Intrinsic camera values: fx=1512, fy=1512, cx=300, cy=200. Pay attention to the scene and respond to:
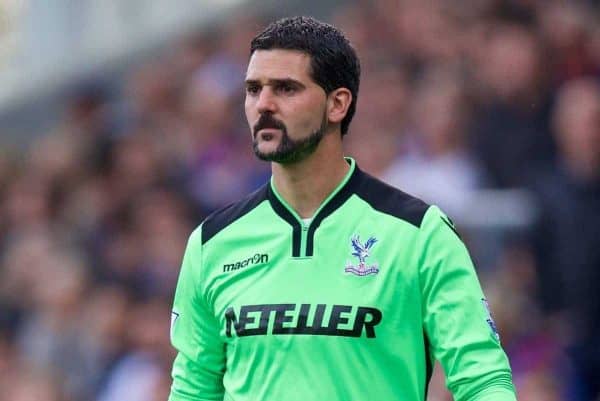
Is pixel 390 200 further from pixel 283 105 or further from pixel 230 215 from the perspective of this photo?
pixel 230 215

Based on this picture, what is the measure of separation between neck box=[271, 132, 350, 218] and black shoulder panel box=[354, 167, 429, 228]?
0.08 m

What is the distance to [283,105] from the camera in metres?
4.43

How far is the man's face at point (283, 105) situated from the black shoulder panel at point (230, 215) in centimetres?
25

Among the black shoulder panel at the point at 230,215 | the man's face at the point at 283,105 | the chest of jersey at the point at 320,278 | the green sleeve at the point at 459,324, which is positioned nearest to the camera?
the green sleeve at the point at 459,324

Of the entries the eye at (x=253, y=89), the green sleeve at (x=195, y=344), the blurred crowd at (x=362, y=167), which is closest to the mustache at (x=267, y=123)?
the eye at (x=253, y=89)

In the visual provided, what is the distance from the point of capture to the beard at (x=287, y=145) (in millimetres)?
4426

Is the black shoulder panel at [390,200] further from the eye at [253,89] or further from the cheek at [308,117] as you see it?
the eye at [253,89]

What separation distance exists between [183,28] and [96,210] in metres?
1.95

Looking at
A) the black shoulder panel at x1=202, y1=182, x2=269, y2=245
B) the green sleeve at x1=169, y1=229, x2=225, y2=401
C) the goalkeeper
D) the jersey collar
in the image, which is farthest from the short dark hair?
the green sleeve at x1=169, y1=229, x2=225, y2=401

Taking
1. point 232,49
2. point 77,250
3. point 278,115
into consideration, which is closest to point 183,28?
point 232,49

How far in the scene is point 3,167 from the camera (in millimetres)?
12188

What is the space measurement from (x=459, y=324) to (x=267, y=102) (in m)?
0.85

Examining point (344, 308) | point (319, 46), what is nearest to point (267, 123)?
point (319, 46)

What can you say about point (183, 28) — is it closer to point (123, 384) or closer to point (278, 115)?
point (123, 384)
